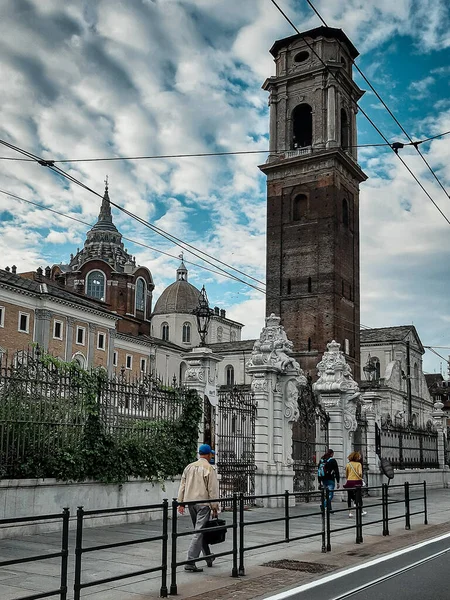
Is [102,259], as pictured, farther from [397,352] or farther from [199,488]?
[199,488]

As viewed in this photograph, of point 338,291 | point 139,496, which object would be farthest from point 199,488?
point 338,291

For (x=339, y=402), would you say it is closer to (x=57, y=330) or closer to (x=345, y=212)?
(x=345, y=212)

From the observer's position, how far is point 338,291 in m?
51.8

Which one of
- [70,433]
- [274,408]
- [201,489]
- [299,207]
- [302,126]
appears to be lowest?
[201,489]

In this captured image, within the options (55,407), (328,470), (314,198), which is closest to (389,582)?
(55,407)

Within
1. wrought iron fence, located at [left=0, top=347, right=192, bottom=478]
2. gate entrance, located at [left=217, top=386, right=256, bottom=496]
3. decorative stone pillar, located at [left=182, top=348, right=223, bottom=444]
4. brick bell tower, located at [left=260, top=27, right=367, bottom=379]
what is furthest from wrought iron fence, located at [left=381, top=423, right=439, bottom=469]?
brick bell tower, located at [left=260, top=27, right=367, bottom=379]

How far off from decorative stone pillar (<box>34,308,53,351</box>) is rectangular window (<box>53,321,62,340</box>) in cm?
129

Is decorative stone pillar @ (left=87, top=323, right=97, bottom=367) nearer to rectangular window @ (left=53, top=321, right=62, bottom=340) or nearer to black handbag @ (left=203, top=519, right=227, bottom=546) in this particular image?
rectangular window @ (left=53, top=321, right=62, bottom=340)

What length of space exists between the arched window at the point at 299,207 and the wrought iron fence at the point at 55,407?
39520 millimetres

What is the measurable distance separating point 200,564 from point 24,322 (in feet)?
151

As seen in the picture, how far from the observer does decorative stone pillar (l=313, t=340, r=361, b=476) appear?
2400cm

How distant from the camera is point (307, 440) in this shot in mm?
22406

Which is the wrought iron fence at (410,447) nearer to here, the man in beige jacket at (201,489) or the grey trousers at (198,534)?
the man in beige jacket at (201,489)

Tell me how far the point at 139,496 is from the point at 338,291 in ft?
125
